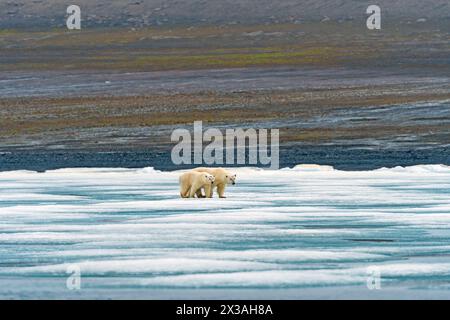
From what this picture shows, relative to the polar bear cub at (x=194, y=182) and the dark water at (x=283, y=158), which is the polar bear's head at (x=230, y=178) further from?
the dark water at (x=283, y=158)

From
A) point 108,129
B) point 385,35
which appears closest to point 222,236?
point 108,129

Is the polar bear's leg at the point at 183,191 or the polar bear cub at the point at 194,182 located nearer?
the polar bear cub at the point at 194,182

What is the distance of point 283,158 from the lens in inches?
921

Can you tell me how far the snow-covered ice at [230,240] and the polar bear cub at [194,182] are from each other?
18 centimetres

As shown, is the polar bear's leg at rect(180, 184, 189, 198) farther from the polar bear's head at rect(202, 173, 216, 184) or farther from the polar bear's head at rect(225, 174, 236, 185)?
the polar bear's head at rect(225, 174, 236, 185)

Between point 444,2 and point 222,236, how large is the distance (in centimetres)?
5551

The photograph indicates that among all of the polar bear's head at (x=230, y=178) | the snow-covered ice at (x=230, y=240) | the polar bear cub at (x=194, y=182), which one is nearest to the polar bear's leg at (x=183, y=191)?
the polar bear cub at (x=194, y=182)

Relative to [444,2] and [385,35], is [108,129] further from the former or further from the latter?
[444,2]

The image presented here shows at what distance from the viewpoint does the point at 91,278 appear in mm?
8688

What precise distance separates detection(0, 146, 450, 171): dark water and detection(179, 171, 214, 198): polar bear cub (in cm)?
654

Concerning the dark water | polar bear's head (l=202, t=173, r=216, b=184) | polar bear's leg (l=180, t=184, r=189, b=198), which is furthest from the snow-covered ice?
the dark water

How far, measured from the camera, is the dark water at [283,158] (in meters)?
21.5

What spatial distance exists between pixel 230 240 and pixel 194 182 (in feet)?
12.5

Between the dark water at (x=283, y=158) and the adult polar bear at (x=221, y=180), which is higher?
the dark water at (x=283, y=158)
